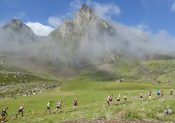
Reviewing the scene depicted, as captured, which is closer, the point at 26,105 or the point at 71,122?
the point at 71,122

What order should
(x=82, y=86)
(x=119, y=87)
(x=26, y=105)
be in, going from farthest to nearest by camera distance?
(x=82, y=86) < (x=119, y=87) < (x=26, y=105)

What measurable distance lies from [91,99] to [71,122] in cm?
4528

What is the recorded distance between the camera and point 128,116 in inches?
2061

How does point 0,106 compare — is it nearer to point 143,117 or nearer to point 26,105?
point 26,105

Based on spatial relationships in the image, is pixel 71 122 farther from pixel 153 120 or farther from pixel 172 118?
pixel 172 118

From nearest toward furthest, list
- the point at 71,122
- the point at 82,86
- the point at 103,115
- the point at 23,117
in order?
the point at 71,122 → the point at 103,115 → the point at 23,117 → the point at 82,86

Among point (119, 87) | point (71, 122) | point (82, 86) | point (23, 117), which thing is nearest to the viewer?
point (71, 122)

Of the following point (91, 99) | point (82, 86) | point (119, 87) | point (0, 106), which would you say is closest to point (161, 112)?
point (91, 99)

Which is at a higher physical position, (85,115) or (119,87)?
(119,87)

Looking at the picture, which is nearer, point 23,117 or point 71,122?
point 71,122

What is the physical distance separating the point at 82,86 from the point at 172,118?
116070 mm

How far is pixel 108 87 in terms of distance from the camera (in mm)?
158875

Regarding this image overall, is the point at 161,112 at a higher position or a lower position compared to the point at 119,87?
lower

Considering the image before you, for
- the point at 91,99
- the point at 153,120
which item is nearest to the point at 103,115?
the point at 153,120
